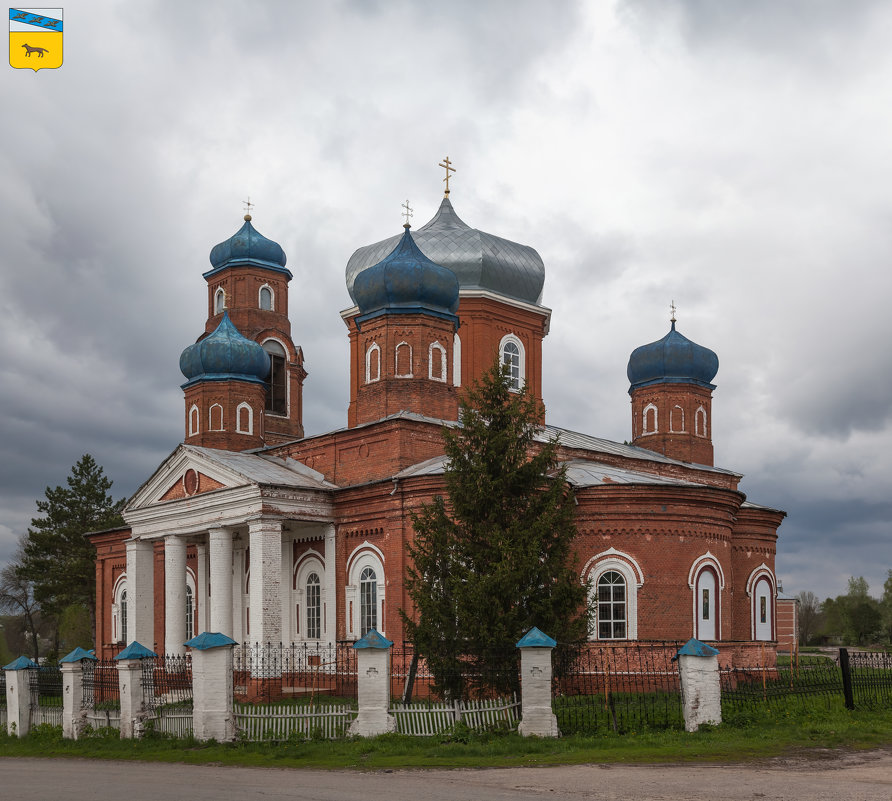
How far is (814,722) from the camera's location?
14625 millimetres

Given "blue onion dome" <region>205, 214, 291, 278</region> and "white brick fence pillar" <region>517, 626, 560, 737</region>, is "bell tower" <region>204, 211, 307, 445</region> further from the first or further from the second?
"white brick fence pillar" <region>517, 626, 560, 737</region>

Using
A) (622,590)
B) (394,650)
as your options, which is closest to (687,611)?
(622,590)

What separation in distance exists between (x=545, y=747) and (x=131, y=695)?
638cm

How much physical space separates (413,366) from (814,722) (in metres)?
12.0

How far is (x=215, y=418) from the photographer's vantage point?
27.6 metres

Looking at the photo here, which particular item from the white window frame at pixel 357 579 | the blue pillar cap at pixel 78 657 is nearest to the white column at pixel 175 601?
the white window frame at pixel 357 579

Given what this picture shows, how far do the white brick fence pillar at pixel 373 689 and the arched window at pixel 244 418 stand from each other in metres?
13.9

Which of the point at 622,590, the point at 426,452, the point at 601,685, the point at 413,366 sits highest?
the point at 413,366

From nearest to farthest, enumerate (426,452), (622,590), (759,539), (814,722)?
(814,722) < (622,590) < (426,452) < (759,539)

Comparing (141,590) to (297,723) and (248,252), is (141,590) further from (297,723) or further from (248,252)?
(297,723)

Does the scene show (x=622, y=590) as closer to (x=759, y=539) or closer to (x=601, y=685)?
(x=601, y=685)

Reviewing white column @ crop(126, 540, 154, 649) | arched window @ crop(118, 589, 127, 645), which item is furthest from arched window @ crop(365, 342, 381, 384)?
arched window @ crop(118, 589, 127, 645)

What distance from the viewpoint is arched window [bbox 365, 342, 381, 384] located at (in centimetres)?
2419

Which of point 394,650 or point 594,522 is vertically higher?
point 594,522
